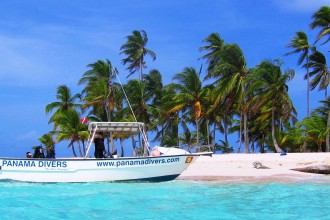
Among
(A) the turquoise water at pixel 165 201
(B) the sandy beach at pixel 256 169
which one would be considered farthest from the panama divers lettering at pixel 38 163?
(B) the sandy beach at pixel 256 169

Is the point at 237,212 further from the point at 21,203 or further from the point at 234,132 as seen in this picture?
the point at 234,132

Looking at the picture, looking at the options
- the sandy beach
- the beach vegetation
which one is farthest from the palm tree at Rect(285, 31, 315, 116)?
the sandy beach

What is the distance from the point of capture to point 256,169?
21.6 m

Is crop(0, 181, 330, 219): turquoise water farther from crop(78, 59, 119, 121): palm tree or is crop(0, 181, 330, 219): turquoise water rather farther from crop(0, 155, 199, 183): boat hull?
crop(78, 59, 119, 121): palm tree

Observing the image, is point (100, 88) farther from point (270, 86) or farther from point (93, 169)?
point (93, 169)

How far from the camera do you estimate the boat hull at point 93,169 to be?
1762cm

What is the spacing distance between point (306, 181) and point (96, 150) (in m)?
8.43

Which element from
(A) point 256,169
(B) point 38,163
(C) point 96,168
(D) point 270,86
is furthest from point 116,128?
(D) point 270,86

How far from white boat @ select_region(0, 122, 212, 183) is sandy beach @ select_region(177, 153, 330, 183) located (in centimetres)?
208

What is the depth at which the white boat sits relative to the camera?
17.6 meters

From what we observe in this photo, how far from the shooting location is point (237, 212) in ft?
37.8

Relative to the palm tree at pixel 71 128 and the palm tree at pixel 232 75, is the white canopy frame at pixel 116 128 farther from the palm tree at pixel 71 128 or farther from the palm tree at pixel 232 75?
the palm tree at pixel 71 128

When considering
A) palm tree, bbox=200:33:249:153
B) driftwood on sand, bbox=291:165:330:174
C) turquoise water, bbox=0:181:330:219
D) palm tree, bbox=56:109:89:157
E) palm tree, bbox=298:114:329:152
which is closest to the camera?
turquoise water, bbox=0:181:330:219

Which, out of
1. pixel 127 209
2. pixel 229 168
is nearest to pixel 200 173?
pixel 229 168
